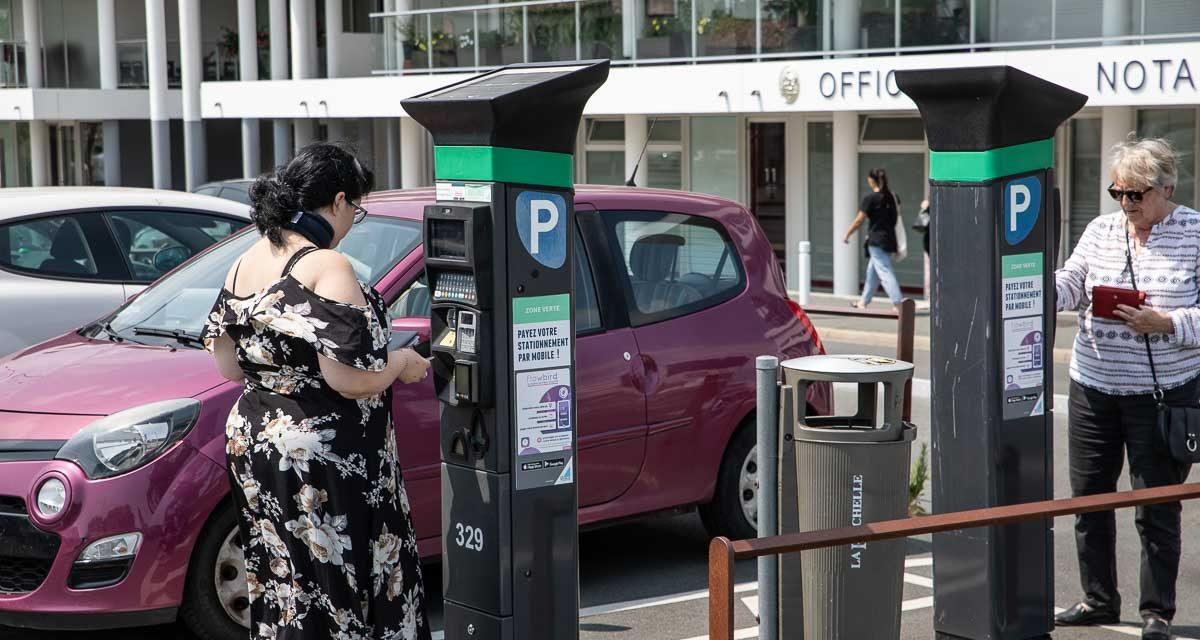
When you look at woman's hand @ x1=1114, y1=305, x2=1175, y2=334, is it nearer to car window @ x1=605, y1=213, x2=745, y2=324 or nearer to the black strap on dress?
car window @ x1=605, y1=213, x2=745, y2=324

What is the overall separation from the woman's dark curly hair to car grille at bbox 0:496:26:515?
1542 millimetres

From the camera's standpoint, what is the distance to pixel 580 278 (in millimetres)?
5980

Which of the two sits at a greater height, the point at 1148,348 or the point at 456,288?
the point at 456,288

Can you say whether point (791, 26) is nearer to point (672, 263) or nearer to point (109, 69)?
point (672, 263)

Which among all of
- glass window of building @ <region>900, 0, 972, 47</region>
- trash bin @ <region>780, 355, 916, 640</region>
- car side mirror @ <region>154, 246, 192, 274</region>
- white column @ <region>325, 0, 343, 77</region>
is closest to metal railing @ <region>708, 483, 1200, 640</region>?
trash bin @ <region>780, 355, 916, 640</region>

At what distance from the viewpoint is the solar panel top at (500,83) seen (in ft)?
13.4

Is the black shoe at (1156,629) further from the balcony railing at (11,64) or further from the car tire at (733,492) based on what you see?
the balcony railing at (11,64)

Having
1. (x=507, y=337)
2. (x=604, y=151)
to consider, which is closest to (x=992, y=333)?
(x=507, y=337)

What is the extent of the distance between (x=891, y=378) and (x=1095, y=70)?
12.8 m

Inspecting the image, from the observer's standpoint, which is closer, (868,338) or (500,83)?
(500,83)

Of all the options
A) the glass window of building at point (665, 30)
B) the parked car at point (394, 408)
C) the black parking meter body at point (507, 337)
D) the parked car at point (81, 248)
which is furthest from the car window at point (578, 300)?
the glass window of building at point (665, 30)

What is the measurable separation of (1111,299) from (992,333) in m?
0.72

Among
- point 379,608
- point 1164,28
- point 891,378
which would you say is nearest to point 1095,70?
point 1164,28

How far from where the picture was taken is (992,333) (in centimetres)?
459
